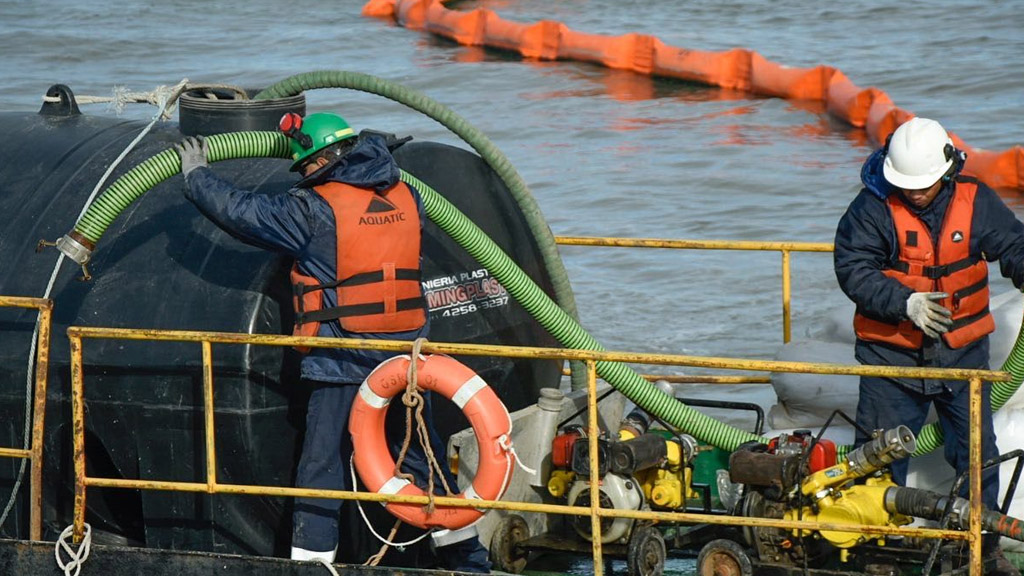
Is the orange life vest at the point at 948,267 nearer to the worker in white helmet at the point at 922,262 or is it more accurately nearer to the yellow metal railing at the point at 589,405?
the worker in white helmet at the point at 922,262

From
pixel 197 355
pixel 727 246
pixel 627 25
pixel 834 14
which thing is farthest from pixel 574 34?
pixel 197 355

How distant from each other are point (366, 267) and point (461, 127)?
1.28m

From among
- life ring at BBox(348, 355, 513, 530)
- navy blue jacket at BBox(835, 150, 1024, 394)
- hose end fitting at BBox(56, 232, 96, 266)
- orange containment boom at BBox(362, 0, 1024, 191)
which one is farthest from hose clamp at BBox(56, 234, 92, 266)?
orange containment boom at BBox(362, 0, 1024, 191)

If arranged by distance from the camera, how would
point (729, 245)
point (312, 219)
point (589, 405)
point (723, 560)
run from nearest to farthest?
point (589, 405), point (312, 219), point (723, 560), point (729, 245)

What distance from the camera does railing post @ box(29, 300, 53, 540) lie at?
6.00 metres

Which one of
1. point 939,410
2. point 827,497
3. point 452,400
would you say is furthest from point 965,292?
point 452,400

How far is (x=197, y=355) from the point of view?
626 cm

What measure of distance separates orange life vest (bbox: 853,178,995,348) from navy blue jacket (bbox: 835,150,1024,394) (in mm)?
29

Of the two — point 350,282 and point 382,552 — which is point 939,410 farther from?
point 350,282

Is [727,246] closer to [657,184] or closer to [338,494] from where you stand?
[338,494]

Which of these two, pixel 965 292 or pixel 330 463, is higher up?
pixel 965 292

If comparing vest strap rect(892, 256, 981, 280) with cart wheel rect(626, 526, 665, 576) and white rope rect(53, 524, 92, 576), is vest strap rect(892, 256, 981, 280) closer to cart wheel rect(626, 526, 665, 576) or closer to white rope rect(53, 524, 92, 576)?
cart wheel rect(626, 526, 665, 576)

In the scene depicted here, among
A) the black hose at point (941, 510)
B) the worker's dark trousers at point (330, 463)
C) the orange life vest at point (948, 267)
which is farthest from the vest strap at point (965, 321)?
the worker's dark trousers at point (330, 463)

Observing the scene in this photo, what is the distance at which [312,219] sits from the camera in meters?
5.86
